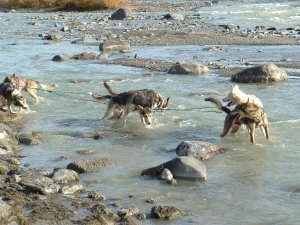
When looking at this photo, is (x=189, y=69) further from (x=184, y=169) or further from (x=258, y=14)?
(x=258, y=14)

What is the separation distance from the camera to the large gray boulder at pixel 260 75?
16781mm

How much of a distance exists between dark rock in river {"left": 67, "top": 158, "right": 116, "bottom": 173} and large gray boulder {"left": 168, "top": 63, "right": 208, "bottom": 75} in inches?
340

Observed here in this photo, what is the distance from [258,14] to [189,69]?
737 inches

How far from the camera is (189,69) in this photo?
59.8 feet

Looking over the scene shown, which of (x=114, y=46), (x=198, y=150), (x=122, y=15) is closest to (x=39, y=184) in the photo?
(x=198, y=150)

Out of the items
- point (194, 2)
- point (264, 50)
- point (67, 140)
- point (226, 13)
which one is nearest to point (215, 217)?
point (67, 140)

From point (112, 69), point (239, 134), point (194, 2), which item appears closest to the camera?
point (239, 134)

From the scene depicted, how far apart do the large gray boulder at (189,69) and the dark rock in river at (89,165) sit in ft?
28.3

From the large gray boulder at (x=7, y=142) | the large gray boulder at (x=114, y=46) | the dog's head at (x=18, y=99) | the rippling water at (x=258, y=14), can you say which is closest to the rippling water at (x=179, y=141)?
the large gray boulder at (x=7, y=142)

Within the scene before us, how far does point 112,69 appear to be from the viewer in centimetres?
1966

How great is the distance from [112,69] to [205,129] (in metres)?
8.04

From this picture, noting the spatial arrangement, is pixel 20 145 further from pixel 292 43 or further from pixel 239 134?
pixel 292 43

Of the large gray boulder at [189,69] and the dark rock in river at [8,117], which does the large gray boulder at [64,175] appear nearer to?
the dark rock in river at [8,117]

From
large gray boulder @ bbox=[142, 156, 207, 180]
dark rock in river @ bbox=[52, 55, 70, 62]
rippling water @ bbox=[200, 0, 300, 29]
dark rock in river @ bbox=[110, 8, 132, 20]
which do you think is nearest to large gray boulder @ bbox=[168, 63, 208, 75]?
dark rock in river @ bbox=[52, 55, 70, 62]
